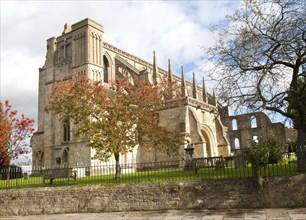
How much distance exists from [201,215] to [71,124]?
22772 mm

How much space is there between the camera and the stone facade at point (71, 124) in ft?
94.9

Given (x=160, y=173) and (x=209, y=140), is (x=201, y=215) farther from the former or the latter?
(x=209, y=140)

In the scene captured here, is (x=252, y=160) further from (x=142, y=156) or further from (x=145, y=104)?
(x=142, y=156)

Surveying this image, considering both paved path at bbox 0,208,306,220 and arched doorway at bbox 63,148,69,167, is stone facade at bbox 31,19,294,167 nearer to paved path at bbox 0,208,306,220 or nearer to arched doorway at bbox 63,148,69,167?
arched doorway at bbox 63,148,69,167

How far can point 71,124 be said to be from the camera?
31562 millimetres

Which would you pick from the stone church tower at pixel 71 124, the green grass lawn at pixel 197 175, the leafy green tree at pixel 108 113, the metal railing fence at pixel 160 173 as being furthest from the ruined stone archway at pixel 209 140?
the green grass lawn at pixel 197 175

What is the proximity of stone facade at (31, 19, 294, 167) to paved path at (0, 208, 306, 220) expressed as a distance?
15.2m

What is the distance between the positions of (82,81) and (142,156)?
46.1 feet

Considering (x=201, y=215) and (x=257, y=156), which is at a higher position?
(x=257, y=156)

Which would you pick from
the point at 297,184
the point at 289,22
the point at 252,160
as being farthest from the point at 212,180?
the point at 289,22

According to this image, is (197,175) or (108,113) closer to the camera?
(197,175)

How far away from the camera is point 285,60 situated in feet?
44.5

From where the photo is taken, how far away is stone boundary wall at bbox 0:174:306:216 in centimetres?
1141

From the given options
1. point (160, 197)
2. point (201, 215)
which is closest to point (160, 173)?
point (160, 197)
